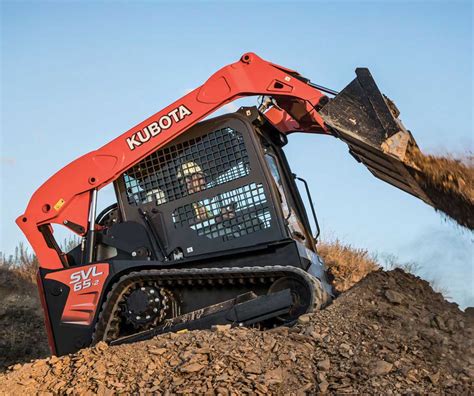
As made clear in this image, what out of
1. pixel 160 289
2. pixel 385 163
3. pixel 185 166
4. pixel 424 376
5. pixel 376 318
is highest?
pixel 185 166

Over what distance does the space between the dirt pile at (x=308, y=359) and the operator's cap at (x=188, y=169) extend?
2.06 metres

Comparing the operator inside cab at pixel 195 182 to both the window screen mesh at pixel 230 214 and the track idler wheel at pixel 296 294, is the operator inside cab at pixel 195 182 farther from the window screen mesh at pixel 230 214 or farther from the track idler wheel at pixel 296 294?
the track idler wheel at pixel 296 294

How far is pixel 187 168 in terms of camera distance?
8.28 metres

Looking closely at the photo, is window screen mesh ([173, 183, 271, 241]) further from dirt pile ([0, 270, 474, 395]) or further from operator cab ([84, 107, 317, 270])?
dirt pile ([0, 270, 474, 395])

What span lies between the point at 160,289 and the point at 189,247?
0.50 meters

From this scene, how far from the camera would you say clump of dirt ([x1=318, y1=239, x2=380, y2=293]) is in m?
12.0

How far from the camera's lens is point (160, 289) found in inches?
311

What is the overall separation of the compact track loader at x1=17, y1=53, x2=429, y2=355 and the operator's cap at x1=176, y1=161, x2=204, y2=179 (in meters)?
0.01

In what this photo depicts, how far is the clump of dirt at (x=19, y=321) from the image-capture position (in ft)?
35.2

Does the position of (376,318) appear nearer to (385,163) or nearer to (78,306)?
(385,163)

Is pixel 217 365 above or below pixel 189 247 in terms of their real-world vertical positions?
below

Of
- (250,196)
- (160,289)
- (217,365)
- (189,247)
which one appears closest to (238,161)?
(250,196)

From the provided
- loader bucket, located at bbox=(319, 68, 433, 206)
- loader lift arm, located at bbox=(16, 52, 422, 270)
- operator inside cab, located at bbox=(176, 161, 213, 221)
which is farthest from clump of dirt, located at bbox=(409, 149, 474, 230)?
operator inside cab, located at bbox=(176, 161, 213, 221)

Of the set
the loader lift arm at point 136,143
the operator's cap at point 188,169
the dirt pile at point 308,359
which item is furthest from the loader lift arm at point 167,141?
the dirt pile at point 308,359
